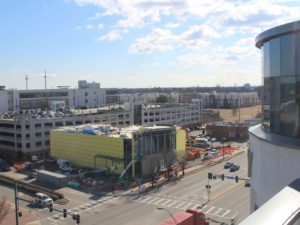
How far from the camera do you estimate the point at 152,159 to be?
2090 inches

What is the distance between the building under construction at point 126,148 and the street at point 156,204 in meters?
5.08

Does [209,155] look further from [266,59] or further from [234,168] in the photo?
[266,59]

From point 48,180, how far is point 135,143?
12430 mm

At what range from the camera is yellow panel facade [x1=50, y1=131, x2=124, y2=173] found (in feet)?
176

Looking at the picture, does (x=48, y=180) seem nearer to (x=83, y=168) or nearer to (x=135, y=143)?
(x=83, y=168)

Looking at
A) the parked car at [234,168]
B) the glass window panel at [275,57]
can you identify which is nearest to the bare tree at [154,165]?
the parked car at [234,168]

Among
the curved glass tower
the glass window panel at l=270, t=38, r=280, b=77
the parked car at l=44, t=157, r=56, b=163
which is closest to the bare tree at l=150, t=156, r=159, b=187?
the parked car at l=44, t=157, r=56, b=163

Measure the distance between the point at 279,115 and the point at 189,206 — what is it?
87.7 feet

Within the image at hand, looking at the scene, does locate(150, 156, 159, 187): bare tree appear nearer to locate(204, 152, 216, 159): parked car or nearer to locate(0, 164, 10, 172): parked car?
locate(204, 152, 216, 159): parked car

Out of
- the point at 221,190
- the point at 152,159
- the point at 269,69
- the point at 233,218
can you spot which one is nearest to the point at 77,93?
the point at 152,159

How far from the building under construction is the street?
5085 millimetres

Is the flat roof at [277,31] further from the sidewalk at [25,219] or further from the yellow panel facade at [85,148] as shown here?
the yellow panel facade at [85,148]

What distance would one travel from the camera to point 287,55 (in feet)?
44.2

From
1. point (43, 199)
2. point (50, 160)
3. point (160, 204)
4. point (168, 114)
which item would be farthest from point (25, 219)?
point (168, 114)
